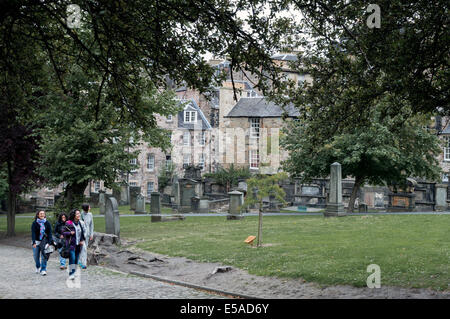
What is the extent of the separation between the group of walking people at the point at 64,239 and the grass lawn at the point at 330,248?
320 centimetres

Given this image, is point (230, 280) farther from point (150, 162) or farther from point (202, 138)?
point (202, 138)

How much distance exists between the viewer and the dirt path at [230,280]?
9.89 meters

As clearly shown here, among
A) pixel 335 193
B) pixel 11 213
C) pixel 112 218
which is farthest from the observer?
A: pixel 11 213

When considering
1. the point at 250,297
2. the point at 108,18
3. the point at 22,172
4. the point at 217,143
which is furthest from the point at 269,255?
the point at 217,143

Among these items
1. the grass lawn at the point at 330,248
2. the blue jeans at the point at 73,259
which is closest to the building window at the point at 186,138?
the grass lawn at the point at 330,248

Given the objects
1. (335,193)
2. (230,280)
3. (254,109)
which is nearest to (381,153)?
(335,193)

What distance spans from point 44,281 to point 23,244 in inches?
451

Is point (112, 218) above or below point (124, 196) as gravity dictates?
above

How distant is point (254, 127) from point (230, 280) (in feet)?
162

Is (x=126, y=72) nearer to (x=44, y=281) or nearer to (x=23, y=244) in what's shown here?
(x=44, y=281)

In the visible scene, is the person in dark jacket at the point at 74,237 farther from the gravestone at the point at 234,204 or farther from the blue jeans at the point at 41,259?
the gravestone at the point at 234,204

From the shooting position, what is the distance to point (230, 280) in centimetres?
1216

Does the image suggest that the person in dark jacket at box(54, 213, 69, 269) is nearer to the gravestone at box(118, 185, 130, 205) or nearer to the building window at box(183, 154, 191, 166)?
the gravestone at box(118, 185, 130, 205)

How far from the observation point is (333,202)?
25750mm
